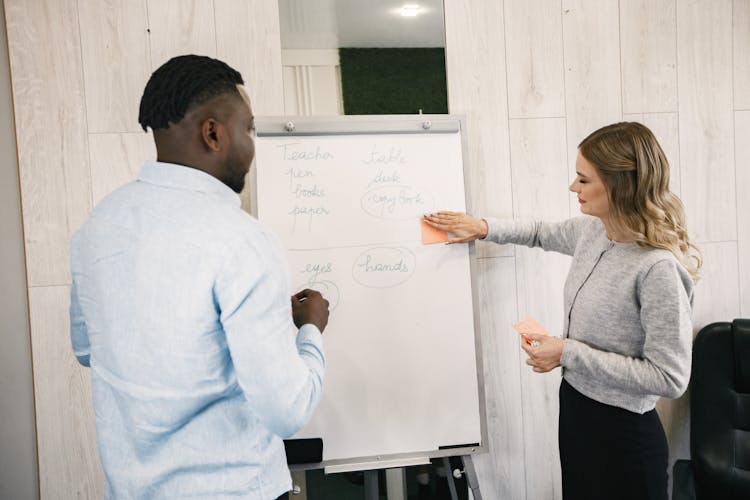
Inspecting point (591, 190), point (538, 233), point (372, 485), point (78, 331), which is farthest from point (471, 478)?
point (78, 331)

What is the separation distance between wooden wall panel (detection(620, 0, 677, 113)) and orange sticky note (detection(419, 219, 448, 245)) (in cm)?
86

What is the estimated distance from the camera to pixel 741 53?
185 centimetres

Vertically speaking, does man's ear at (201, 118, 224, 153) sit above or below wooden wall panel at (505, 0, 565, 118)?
below

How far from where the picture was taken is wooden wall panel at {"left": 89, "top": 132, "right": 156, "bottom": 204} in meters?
1.57

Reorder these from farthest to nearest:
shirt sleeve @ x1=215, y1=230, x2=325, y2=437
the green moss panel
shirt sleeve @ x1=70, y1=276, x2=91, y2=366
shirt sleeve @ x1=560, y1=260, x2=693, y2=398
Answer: the green moss panel
shirt sleeve @ x1=560, y1=260, x2=693, y2=398
shirt sleeve @ x1=70, y1=276, x2=91, y2=366
shirt sleeve @ x1=215, y1=230, x2=325, y2=437

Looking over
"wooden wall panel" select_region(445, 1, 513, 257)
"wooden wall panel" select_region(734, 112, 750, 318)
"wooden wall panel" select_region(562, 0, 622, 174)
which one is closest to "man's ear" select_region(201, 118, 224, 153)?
"wooden wall panel" select_region(445, 1, 513, 257)

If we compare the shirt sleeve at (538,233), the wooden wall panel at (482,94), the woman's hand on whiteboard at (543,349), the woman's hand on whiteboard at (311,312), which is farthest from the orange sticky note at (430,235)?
the woman's hand on whiteboard at (311,312)

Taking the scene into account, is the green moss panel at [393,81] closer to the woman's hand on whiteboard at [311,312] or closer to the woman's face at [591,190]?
the woman's face at [591,190]

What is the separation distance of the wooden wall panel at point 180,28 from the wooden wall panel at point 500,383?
115 cm

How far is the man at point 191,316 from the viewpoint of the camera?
0.80 meters

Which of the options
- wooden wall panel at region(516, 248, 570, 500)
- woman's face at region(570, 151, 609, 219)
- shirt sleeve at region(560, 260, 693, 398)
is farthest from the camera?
wooden wall panel at region(516, 248, 570, 500)

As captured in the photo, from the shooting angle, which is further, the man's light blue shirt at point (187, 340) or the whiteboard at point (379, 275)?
the whiteboard at point (379, 275)

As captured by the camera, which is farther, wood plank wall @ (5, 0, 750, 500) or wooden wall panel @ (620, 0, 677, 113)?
wooden wall panel @ (620, 0, 677, 113)

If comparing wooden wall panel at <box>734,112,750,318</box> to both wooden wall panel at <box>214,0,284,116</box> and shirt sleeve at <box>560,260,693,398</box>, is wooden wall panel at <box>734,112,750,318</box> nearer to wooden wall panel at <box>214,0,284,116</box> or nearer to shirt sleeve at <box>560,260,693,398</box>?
shirt sleeve at <box>560,260,693,398</box>
